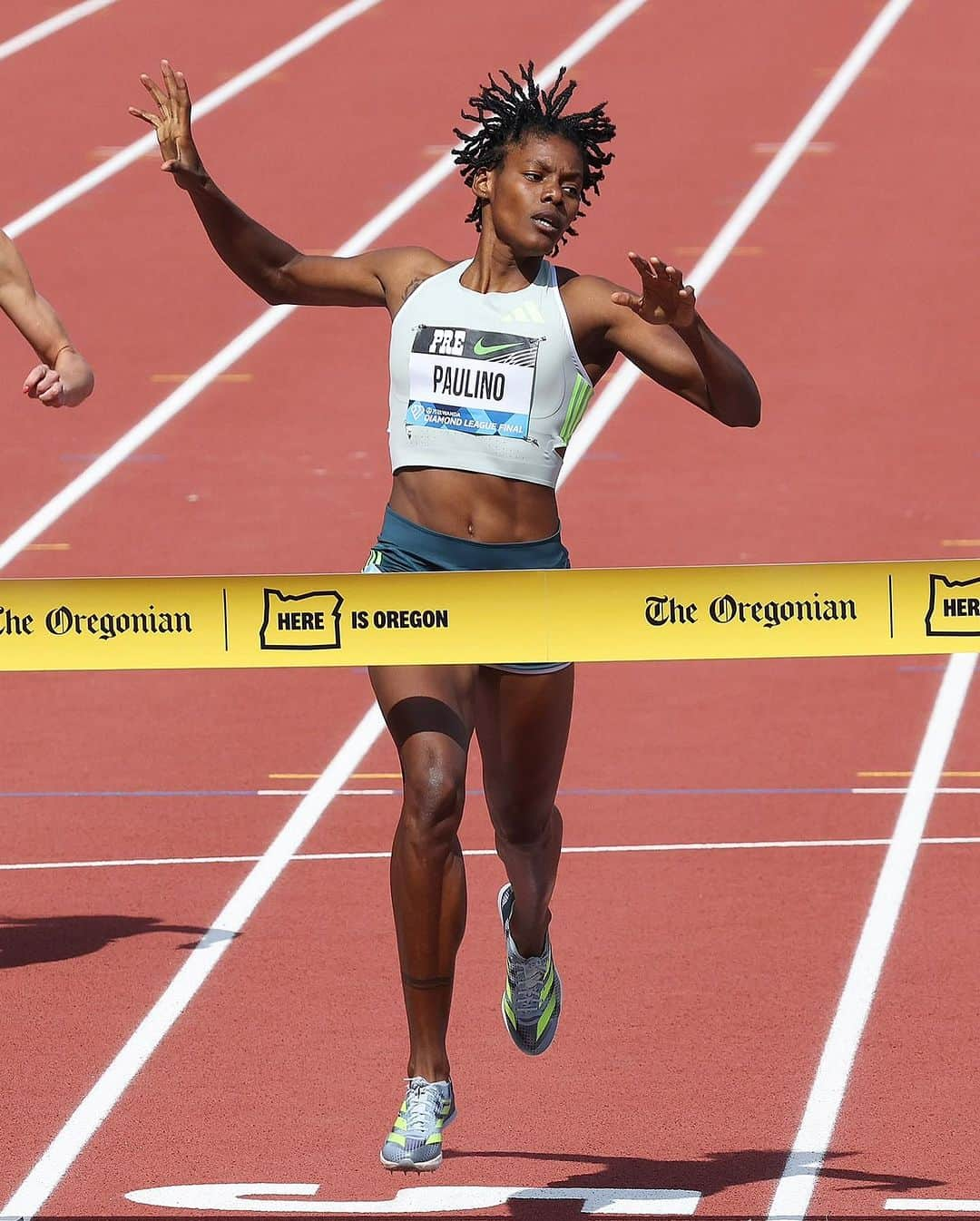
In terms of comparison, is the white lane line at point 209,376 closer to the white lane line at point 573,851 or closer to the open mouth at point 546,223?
the white lane line at point 573,851

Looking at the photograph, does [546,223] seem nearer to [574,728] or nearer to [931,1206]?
[931,1206]

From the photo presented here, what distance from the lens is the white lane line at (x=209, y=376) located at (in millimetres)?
16388

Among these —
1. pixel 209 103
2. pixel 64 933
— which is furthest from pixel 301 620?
pixel 209 103

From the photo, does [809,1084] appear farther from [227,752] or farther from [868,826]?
[227,752]

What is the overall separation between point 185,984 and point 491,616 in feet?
9.91

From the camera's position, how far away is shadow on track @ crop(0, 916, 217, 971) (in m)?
9.43

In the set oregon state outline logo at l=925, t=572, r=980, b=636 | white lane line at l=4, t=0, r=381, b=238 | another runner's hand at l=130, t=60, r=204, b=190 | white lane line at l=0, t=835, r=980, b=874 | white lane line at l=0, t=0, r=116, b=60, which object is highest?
white lane line at l=0, t=0, r=116, b=60

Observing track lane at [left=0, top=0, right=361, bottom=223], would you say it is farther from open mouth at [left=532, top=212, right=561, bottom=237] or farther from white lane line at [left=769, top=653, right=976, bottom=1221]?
open mouth at [left=532, top=212, right=561, bottom=237]

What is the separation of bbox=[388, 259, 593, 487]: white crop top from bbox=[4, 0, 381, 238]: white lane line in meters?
16.1

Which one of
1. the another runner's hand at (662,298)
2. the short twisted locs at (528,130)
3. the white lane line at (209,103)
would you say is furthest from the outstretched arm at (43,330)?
the white lane line at (209,103)

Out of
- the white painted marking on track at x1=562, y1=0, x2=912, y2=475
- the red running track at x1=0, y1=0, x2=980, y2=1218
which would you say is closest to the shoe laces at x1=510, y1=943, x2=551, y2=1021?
the red running track at x1=0, y1=0, x2=980, y2=1218

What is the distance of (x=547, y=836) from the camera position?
22.8 ft

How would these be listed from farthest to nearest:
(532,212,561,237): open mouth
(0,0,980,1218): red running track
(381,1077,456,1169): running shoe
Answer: (0,0,980,1218): red running track
(532,212,561,237): open mouth
(381,1077,456,1169): running shoe

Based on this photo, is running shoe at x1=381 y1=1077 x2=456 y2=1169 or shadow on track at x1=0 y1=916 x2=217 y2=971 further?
shadow on track at x1=0 y1=916 x2=217 y2=971
